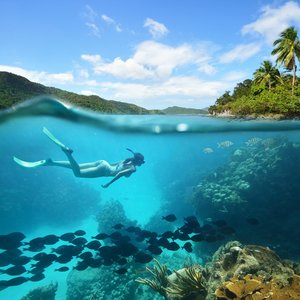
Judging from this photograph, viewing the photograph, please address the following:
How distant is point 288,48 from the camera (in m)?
34.6

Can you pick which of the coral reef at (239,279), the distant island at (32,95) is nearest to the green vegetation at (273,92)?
the distant island at (32,95)

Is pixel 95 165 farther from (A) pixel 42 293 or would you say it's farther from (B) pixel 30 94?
(A) pixel 42 293

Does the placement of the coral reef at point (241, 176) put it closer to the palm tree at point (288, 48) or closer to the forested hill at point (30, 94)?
the forested hill at point (30, 94)

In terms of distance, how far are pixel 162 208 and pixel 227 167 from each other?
6307 millimetres

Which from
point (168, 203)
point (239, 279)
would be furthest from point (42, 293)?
point (168, 203)

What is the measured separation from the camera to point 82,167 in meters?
14.7

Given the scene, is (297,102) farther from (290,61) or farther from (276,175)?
(290,61)

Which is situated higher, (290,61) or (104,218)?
(290,61)

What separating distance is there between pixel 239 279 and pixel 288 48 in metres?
35.0

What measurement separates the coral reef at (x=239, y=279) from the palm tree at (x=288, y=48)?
30972 mm

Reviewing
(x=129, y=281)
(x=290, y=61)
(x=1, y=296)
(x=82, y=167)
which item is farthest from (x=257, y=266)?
(x=290, y=61)

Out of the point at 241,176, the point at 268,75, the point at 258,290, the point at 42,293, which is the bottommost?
the point at 42,293

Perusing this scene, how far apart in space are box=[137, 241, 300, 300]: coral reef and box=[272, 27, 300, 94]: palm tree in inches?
1219

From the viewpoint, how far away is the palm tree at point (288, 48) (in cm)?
3391
